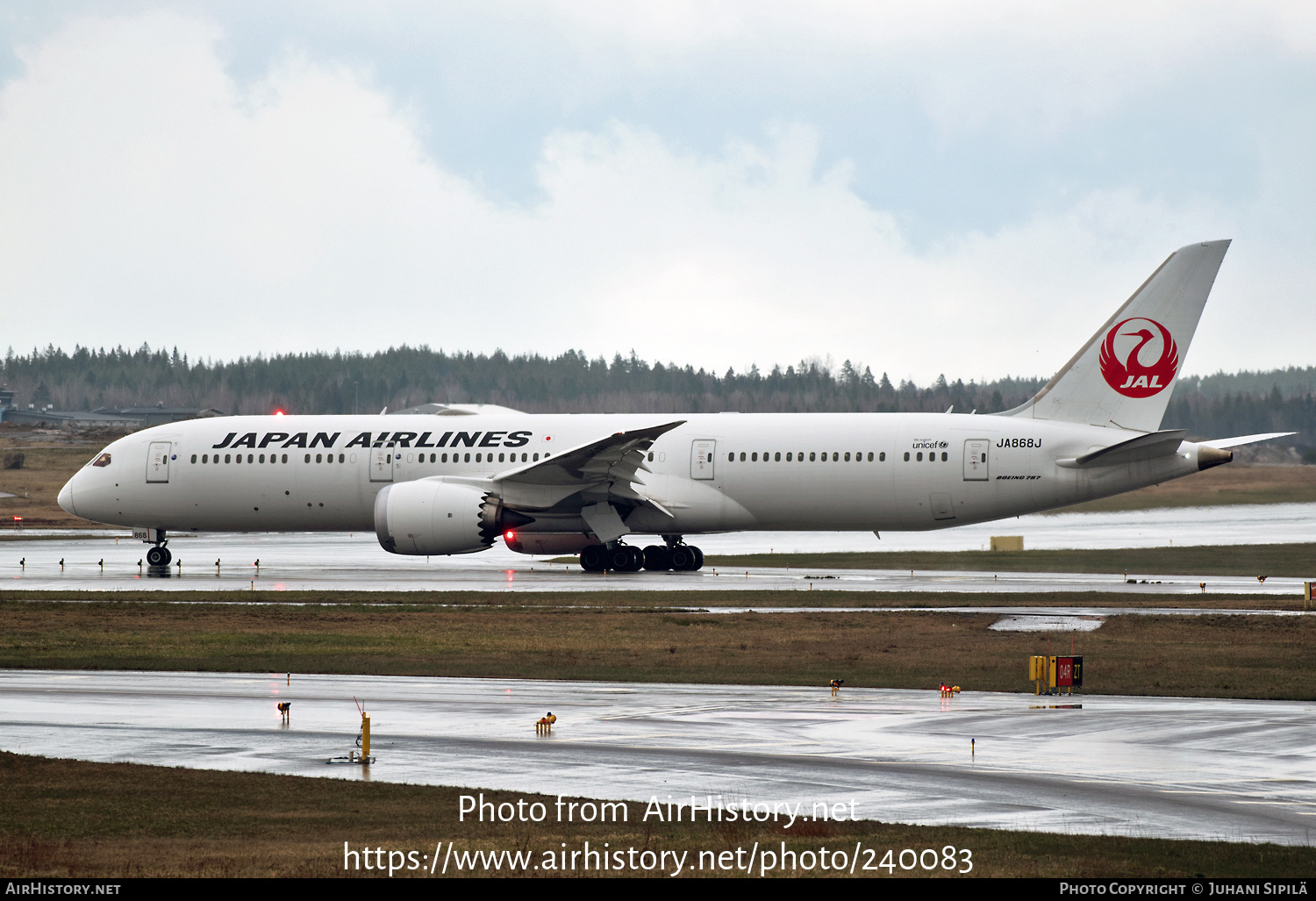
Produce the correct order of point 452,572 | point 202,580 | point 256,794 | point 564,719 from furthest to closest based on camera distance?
point 452,572 → point 202,580 → point 564,719 → point 256,794

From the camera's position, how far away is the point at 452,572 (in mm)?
40531

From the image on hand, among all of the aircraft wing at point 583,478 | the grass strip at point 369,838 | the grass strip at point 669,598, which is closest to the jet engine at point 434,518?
the aircraft wing at point 583,478

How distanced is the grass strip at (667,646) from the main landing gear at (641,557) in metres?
10.6

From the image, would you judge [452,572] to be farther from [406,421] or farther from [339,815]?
[339,815]

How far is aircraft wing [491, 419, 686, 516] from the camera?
37.2 m

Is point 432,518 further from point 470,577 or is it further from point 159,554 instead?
point 159,554

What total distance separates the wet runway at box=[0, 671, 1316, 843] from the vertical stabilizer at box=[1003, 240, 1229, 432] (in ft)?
69.1

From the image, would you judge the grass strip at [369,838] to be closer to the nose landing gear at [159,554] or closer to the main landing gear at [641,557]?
the main landing gear at [641,557]

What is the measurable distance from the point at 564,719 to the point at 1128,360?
25.5 m

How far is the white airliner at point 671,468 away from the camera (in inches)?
1457

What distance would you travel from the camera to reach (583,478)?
125 ft

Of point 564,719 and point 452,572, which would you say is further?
point 452,572

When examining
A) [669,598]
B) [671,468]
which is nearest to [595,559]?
[671,468]
